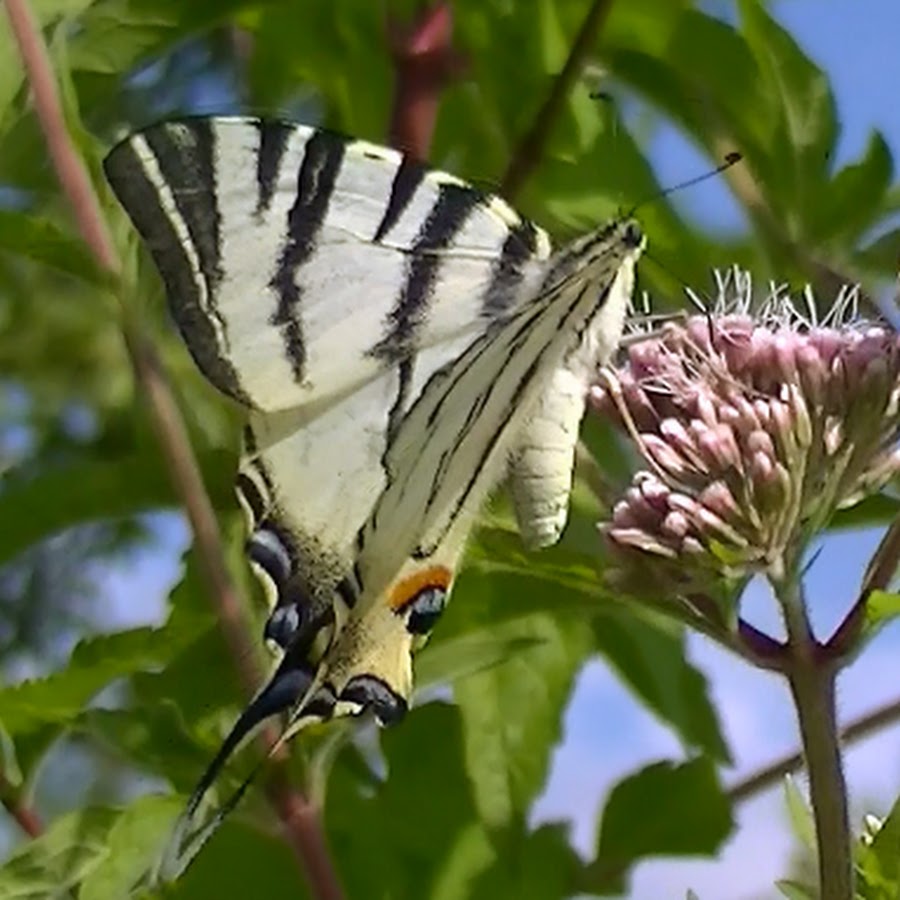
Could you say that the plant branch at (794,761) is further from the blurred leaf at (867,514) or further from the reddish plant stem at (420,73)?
the reddish plant stem at (420,73)

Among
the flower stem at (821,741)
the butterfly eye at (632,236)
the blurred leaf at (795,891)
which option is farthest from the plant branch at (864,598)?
the butterfly eye at (632,236)

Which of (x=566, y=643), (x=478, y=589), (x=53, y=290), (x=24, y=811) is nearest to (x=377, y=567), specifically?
(x=478, y=589)

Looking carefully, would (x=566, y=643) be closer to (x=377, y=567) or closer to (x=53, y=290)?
(x=377, y=567)

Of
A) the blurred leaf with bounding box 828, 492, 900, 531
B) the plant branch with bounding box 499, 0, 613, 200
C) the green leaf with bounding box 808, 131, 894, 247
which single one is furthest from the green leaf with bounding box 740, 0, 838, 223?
the blurred leaf with bounding box 828, 492, 900, 531

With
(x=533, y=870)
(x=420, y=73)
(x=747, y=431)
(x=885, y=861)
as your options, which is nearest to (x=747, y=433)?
(x=747, y=431)

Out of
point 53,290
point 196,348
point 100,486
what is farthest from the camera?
point 53,290

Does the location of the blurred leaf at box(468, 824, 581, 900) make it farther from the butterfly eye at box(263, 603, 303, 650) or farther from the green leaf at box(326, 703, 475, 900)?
the butterfly eye at box(263, 603, 303, 650)
